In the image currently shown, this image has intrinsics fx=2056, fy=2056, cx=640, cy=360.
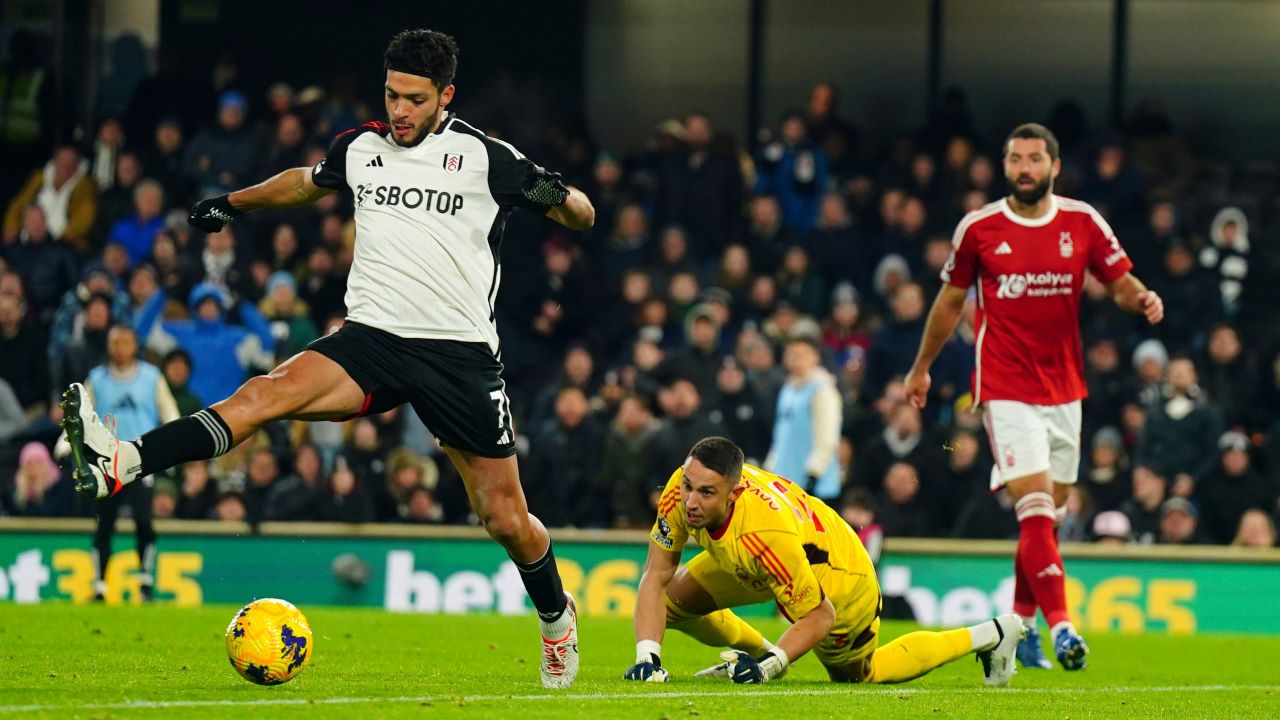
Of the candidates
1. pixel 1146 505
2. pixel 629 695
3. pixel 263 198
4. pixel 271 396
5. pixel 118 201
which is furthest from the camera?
pixel 118 201

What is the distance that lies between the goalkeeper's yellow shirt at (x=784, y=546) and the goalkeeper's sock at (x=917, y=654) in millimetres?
309

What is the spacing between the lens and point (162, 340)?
Answer: 18172 mm

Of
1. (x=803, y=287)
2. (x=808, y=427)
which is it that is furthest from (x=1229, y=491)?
(x=803, y=287)

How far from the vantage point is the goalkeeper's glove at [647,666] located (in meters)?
8.69

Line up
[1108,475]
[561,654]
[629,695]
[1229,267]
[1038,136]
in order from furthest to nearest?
→ [1229,267]
[1108,475]
[1038,136]
[561,654]
[629,695]

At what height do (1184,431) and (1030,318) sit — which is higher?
(1030,318)

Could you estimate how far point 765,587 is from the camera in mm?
9031

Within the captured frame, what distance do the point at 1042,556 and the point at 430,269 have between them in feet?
12.7

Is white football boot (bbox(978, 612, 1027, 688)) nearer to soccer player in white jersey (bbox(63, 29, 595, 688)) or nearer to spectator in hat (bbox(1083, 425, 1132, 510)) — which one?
soccer player in white jersey (bbox(63, 29, 595, 688))

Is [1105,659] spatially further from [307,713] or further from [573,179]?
[573,179]

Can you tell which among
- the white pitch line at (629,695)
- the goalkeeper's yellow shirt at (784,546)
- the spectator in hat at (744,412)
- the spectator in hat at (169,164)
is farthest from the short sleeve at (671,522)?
the spectator in hat at (169,164)

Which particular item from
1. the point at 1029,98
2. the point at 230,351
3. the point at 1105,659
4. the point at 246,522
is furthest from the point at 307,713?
the point at 1029,98

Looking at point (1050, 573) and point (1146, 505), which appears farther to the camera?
point (1146, 505)

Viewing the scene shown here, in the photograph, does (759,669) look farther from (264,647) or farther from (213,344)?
(213,344)
